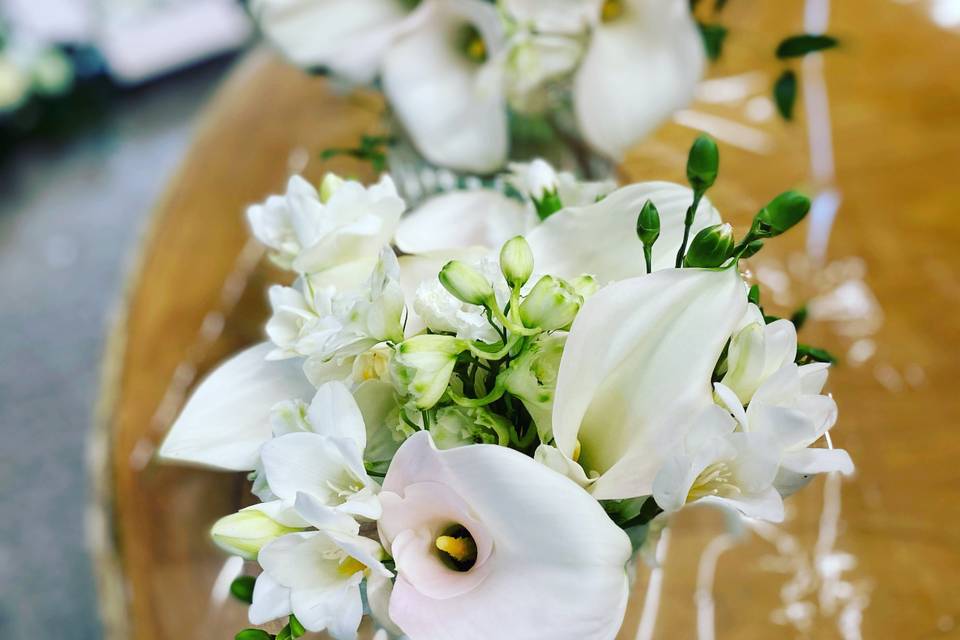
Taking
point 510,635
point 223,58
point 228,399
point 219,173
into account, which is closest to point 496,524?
point 510,635

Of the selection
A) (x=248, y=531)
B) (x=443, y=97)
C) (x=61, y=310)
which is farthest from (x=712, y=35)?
(x=61, y=310)

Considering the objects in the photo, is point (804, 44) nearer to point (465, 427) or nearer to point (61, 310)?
point (465, 427)

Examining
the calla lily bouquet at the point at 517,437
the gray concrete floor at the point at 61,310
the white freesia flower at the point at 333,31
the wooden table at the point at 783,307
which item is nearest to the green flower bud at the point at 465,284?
the calla lily bouquet at the point at 517,437

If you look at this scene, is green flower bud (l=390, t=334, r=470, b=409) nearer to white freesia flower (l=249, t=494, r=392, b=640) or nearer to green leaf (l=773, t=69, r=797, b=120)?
white freesia flower (l=249, t=494, r=392, b=640)

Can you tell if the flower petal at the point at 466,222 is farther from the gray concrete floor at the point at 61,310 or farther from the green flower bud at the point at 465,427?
the gray concrete floor at the point at 61,310

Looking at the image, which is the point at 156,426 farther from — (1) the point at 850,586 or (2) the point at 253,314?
(1) the point at 850,586

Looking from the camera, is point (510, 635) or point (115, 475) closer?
point (510, 635)

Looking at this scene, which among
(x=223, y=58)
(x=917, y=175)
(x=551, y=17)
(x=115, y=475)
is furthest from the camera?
(x=223, y=58)

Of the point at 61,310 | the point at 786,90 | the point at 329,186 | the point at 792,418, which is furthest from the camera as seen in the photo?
the point at 61,310
